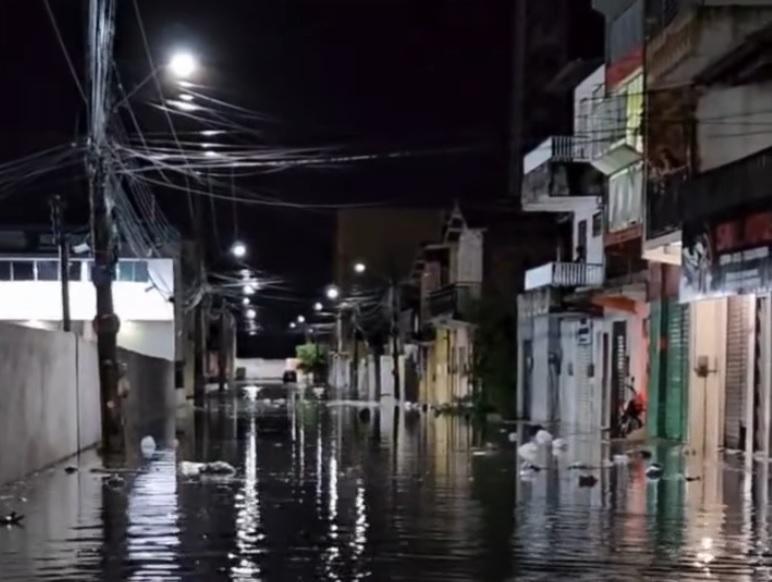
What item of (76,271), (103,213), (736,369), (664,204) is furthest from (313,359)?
(103,213)

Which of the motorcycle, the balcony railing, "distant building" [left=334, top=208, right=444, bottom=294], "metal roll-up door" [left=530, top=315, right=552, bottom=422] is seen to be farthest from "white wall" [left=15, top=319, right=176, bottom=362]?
"distant building" [left=334, top=208, right=444, bottom=294]

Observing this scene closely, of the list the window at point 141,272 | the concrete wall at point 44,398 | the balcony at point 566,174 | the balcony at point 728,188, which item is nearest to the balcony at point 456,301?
the window at point 141,272

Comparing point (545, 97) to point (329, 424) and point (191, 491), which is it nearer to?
point (329, 424)

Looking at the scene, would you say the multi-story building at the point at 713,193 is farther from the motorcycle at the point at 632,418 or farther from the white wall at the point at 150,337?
the white wall at the point at 150,337

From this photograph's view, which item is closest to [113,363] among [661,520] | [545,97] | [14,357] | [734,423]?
[14,357]

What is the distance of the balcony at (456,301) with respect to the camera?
58809 millimetres

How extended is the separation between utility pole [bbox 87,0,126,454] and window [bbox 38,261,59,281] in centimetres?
3840

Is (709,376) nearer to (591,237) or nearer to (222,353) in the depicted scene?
(591,237)

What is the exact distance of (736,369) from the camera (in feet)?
93.1

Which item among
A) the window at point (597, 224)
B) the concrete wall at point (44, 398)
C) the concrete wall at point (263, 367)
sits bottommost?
the concrete wall at point (263, 367)

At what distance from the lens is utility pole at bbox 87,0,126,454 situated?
82.0 feet

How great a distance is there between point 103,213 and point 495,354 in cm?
2587

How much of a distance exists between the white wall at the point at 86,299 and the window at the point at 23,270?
2.33 metres

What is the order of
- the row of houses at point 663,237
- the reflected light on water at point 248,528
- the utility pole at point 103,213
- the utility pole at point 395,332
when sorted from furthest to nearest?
the utility pole at point 395,332, the row of houses at point 663,237, the utility pole at point 103,213, the reflected light on water at point 248,528
